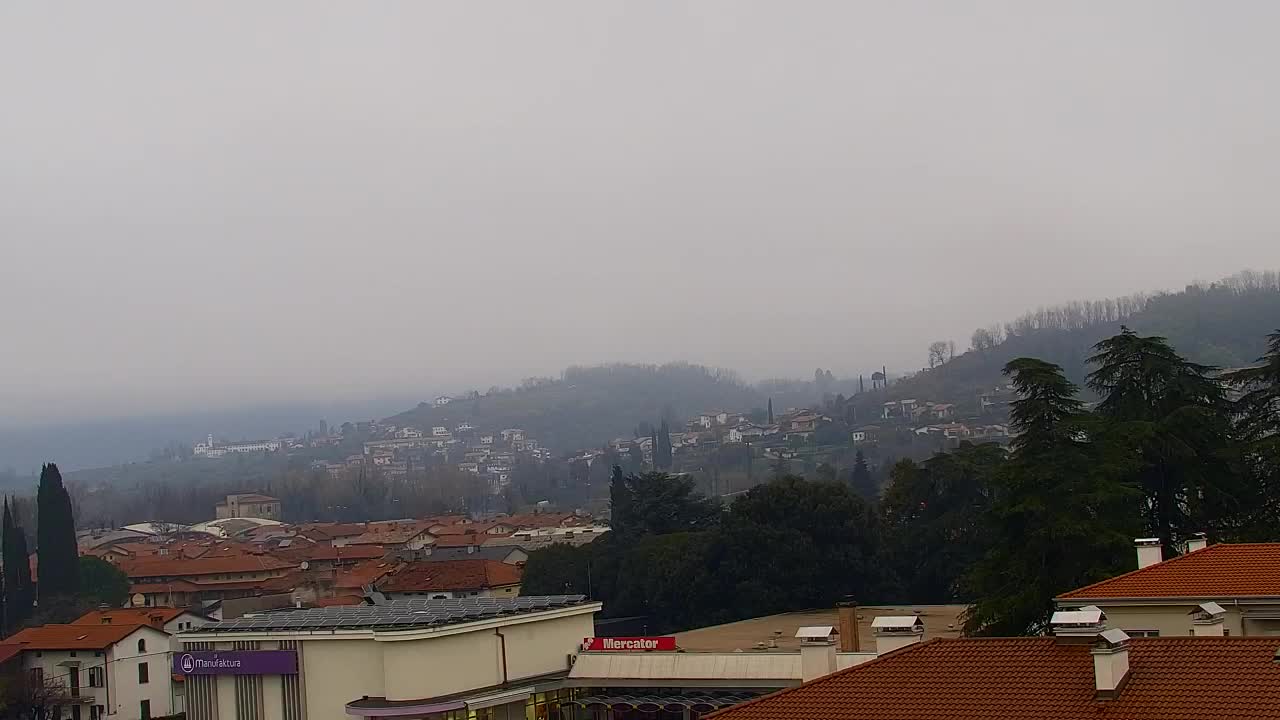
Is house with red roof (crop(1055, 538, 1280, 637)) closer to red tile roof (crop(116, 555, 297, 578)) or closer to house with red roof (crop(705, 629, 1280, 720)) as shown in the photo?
house with red roof (crop(705, 629, 1280, 720))

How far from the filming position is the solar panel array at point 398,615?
3250 cm

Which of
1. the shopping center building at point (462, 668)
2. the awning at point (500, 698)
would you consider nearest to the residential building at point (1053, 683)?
the shopping center building at point (462, 668)

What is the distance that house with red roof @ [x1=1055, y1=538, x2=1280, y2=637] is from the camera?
21578 millimetres

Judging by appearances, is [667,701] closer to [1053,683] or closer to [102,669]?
[1053,683]

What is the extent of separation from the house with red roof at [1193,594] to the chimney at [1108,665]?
6463mm

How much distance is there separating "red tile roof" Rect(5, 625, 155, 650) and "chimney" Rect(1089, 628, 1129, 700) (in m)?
49.3

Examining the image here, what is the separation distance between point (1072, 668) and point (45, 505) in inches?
2931

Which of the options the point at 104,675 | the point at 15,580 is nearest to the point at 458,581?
the point at 15,580

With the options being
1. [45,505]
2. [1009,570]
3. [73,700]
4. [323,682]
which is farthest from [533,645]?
[45,505]

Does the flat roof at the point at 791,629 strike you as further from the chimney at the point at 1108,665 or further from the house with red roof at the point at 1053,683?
the chimney at the point at 1108,665

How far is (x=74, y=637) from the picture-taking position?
2259 inches

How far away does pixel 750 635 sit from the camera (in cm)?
4528

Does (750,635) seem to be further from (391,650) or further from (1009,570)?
(391,650)

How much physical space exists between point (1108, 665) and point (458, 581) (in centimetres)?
6465
